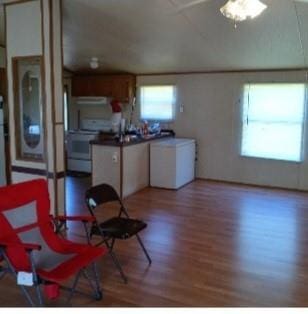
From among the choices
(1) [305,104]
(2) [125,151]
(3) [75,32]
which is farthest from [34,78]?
(1) [305,104]

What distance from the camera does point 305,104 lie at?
541 cm

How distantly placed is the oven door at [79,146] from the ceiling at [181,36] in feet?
4.72

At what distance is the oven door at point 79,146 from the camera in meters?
6.72

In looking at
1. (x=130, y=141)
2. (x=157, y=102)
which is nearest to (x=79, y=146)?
(x=157, y=102)

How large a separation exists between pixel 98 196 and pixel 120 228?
341 millimetres

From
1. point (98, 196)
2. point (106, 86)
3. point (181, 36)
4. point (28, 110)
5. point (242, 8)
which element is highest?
point (181, 36)

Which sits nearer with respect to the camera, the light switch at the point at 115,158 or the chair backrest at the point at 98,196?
the chair backrest at the point at 98,196

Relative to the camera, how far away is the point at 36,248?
6.93 feet

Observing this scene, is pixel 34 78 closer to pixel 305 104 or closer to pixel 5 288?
pixel 5 288

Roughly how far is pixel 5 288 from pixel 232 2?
2.83 m

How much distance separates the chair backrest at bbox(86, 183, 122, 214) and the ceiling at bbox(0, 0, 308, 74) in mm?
1982

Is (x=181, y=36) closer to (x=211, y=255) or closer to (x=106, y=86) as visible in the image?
(x=106, y=86)

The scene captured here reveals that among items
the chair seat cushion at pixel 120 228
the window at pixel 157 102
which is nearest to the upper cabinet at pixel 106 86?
the window at pixel 157 102

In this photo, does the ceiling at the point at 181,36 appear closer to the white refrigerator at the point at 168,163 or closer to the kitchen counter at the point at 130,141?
the kitchen counter at the point at 130,141
